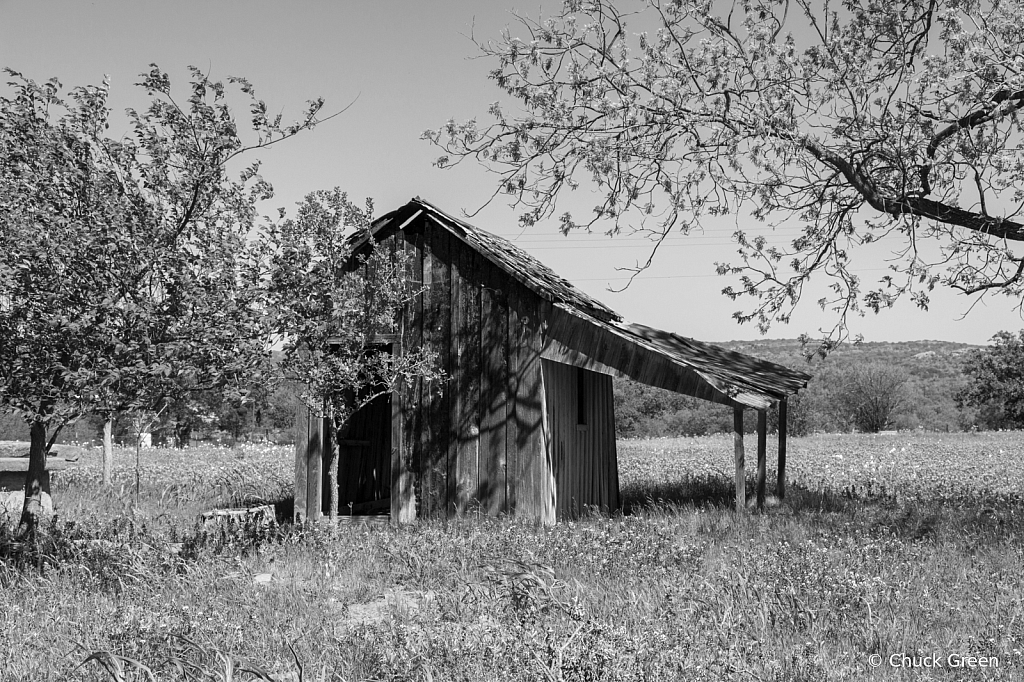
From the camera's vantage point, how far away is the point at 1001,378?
45.9m

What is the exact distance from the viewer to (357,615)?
7.43 meters

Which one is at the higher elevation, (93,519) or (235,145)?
(235,145)

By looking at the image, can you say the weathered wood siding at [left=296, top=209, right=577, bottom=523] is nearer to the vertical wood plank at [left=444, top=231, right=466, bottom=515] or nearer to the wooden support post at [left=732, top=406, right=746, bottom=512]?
the vertical wood plank at [left=444, top=231, right=466, bottom=515]

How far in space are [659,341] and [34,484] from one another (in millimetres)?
9326

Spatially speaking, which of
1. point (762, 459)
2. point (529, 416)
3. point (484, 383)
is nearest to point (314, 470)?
point (484, 383)

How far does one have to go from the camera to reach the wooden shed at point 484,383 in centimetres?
1296

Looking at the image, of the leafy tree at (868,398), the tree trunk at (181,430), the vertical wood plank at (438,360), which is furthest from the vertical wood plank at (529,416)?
the leafy tree at (868,398)

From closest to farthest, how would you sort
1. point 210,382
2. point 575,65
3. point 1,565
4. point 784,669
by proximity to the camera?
point 784,669
point 210,382
point 1,565
point 575,65

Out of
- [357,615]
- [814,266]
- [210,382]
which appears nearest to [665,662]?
[357,615]

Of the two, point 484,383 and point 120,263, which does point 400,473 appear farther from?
point 120,263

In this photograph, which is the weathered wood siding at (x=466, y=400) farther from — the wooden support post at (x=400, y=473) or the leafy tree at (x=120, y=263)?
the leafy tree at (x=120, y=263)

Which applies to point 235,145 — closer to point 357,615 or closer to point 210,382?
point 210,382

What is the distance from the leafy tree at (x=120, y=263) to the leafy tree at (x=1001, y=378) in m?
43.9

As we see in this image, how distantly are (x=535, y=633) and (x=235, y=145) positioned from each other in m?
5.78
